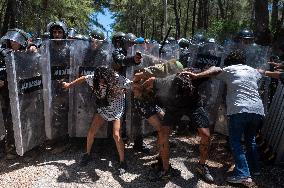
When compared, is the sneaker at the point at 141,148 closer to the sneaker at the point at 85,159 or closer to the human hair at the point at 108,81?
the sneaker at the point at 85,159

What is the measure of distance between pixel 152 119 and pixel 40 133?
183 cm

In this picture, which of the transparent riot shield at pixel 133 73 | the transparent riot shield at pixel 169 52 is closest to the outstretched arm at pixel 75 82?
the transparent riot shield at pixel 133 73

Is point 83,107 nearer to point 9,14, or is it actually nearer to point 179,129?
point 179,129

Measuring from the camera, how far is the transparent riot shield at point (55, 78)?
20.8 ft

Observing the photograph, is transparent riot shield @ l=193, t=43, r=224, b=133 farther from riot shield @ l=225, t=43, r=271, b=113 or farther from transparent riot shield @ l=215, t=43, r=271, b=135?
riot shield @ l=225, t=43, r=271, b=113

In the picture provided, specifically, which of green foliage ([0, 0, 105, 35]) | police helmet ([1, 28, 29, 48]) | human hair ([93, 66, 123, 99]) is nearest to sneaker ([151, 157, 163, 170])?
human hair ([93, 66, 123, 99])

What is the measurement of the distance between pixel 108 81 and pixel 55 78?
3.36ft

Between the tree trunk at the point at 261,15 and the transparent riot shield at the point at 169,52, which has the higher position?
the tree trunk at the point at 261,15

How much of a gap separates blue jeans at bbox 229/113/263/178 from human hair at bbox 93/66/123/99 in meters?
1.72

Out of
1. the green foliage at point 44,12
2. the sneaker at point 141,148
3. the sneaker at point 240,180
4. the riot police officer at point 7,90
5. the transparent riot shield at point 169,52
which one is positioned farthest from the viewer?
the green foliage at point 44,12

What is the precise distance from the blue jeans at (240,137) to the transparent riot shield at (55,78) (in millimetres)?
2704

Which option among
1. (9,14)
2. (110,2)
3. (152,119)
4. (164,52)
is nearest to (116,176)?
(152,119)

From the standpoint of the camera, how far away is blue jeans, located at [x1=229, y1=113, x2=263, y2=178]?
5.42 m

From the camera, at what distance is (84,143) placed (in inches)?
279
